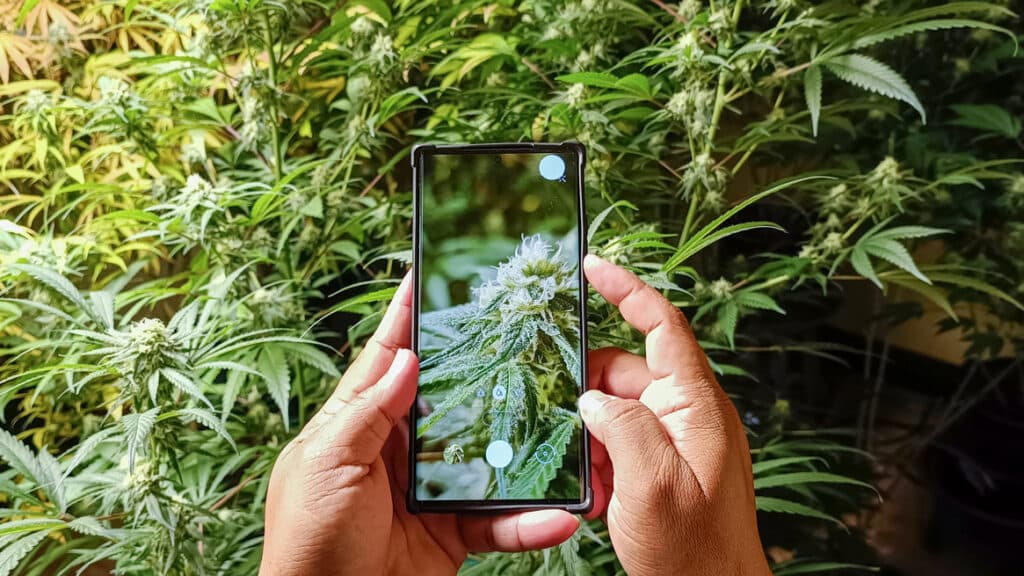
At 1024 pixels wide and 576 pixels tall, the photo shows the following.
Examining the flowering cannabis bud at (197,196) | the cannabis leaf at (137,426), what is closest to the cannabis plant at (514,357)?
the cannabis leaf at (137,426)

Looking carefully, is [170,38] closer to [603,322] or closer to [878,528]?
[603,322]

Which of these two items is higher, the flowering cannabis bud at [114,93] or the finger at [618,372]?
the flowering cannabis bud at [114,93]

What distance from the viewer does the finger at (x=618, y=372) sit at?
2.17 ft

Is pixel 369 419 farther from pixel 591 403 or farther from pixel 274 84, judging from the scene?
pixel 274 84

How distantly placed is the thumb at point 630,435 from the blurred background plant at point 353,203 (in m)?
0.11

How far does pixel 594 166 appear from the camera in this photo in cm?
78

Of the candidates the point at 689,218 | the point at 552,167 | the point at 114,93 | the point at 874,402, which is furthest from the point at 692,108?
the point at 874,402

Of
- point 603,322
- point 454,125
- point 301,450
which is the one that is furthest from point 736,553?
point 454,125

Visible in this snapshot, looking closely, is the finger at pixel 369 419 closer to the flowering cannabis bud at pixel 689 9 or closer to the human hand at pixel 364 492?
the human hand at pixel 364 492

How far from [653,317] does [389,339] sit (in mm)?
256

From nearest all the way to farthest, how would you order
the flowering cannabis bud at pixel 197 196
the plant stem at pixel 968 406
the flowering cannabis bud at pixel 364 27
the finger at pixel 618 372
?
the finger at pixel 618 372, the flowering cannabis bud at pixel 197 196, the flowering cannabis bud at pixel 364 27, the plant stem at pixel 968 406

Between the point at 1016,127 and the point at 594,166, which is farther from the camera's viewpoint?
the point at 1016,127

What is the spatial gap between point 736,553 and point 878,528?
1.19m

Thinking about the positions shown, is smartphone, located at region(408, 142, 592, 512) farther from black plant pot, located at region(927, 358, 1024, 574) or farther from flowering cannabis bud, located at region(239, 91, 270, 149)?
black plant pot, located at region(927, 358, 1024, 574)
